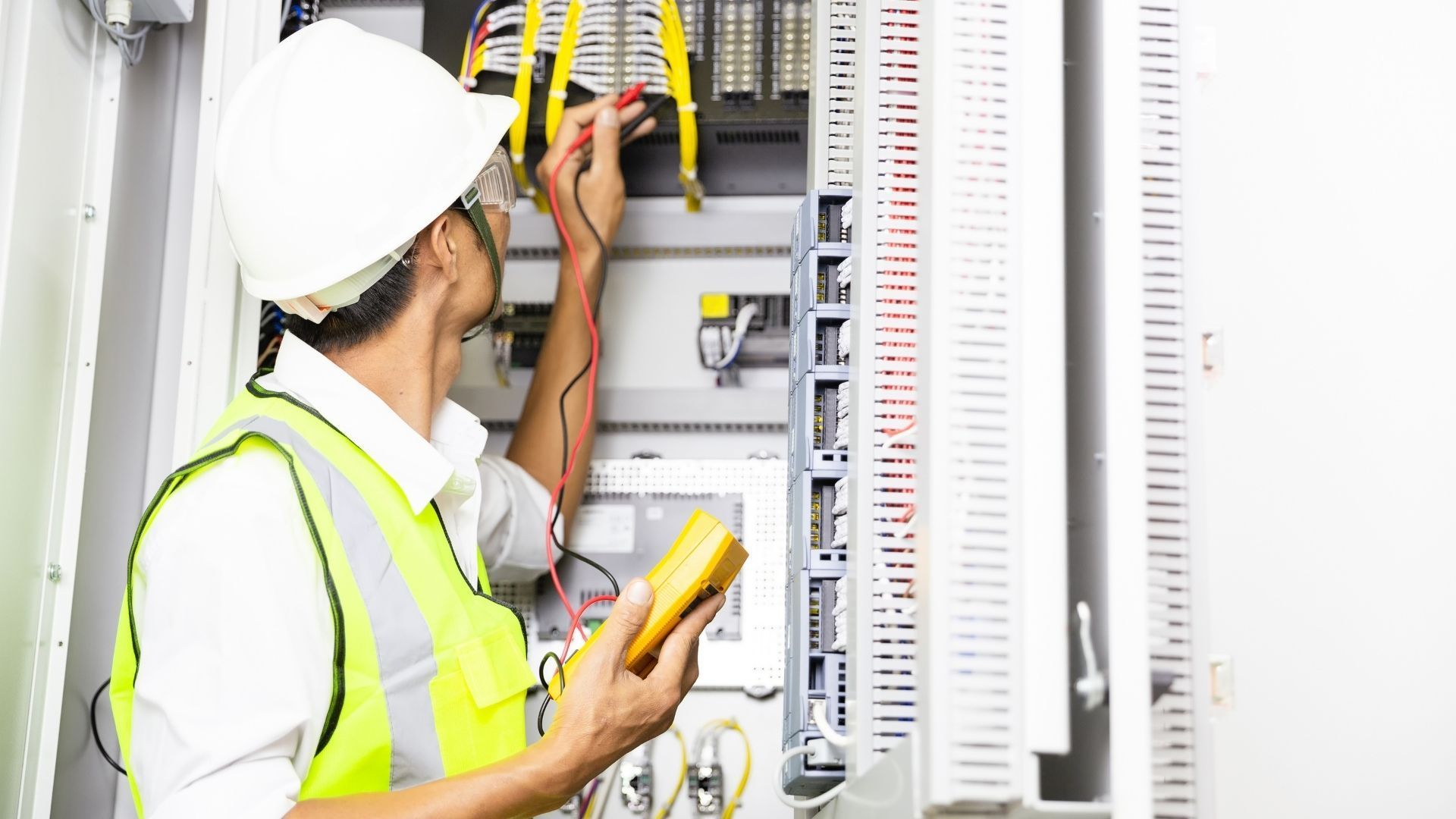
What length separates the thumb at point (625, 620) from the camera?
4.79 feet

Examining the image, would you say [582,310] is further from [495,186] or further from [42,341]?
[42,341]

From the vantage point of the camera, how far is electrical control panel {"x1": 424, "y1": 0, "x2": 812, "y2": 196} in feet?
7.10

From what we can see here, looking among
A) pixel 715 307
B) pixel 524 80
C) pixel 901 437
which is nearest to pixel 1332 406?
pixel 901 437

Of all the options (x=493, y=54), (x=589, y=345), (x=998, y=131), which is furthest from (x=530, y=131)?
(x=998, y=131)

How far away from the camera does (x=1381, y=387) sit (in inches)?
51.6

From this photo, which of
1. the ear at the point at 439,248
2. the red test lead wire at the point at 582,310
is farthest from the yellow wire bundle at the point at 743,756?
the ear at the point at 439,248

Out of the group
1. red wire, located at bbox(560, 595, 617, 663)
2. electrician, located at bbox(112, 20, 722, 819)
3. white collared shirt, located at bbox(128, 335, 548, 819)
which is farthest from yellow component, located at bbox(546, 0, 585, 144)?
white collared shirt, located at bbox(128, 335, 548, 819)

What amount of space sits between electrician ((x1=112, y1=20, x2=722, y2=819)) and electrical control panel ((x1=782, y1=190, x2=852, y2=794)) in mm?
163

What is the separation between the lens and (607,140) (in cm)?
216

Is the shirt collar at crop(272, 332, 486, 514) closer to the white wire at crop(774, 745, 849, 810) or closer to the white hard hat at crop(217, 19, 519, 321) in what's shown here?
the white hard hat at crop(217, 19, 519, 321)

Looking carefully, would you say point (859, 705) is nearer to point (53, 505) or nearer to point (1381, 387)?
point (1381, 387)

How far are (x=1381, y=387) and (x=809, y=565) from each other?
0.70m

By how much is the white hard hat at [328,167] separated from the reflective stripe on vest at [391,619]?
0.77 feet

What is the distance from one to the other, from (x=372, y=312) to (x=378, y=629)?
472 millimetres
